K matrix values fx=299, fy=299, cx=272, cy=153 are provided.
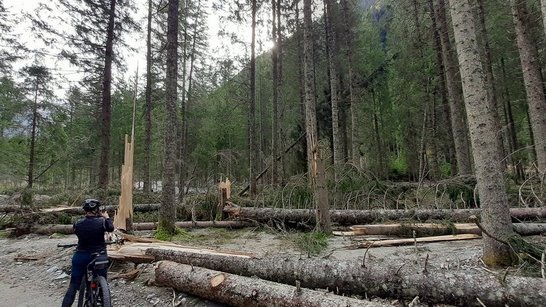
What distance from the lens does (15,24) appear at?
15.3 metres

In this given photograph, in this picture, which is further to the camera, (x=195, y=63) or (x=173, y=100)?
(x=195, y=63)

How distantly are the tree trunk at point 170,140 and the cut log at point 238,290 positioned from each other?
296 cm

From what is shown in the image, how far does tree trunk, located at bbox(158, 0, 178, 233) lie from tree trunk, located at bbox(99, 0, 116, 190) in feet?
27.7

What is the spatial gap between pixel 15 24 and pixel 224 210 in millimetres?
15062

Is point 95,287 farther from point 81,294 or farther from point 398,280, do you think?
point 398,280

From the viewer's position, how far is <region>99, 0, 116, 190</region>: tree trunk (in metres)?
15.2

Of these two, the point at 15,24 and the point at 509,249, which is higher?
the point at 15,24

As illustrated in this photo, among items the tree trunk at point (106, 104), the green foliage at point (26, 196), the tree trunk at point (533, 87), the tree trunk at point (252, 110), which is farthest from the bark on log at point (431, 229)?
the tree trunk at point (106, 104)

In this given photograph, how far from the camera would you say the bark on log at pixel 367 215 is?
7.05m

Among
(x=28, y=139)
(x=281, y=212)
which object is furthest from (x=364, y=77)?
(x=28, y=139)

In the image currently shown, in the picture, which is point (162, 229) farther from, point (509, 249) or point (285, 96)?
point (285, 96)

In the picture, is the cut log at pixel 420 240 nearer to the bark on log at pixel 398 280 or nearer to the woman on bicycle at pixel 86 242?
the bark on log at pixel 398 280

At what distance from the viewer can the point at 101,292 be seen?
4000 millimetres

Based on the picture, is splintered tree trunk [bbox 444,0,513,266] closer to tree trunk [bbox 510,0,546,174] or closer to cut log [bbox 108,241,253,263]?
cut log [bbox 108,241,253,263]
